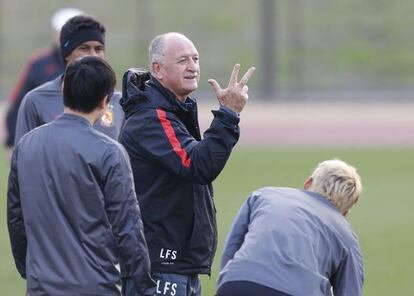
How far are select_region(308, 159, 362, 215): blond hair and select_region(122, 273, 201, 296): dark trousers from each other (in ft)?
2.93

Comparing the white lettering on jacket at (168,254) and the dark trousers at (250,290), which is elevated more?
the dark trousers at (250,290)

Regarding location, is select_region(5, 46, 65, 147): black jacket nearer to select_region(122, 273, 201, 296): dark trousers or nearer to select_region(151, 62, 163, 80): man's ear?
select_region(151, 62, 163, 80): man's ear

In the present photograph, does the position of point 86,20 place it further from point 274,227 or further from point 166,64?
point 274,227

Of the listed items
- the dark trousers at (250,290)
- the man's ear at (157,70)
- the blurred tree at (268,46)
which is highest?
the man's ear at (157,70)

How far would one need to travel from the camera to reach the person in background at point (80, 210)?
5.45m

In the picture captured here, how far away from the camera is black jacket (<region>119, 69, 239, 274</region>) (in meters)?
6.17

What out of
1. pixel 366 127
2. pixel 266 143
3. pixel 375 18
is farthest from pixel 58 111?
pixel 375 18

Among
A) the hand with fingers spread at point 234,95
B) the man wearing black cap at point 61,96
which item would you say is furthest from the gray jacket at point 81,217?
the man wearing black cap at point 61,96

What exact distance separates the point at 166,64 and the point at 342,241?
4.66 feet

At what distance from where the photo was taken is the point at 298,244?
5.66 meters

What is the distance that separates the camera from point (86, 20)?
25.1 ft

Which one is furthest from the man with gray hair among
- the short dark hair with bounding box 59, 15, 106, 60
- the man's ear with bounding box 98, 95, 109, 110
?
the short dark hair with bounding box 59, 15, 106, 60

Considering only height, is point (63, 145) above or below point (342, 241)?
above

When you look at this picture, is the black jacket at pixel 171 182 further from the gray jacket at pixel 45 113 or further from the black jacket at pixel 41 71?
the black jacket at pixel 41 71
